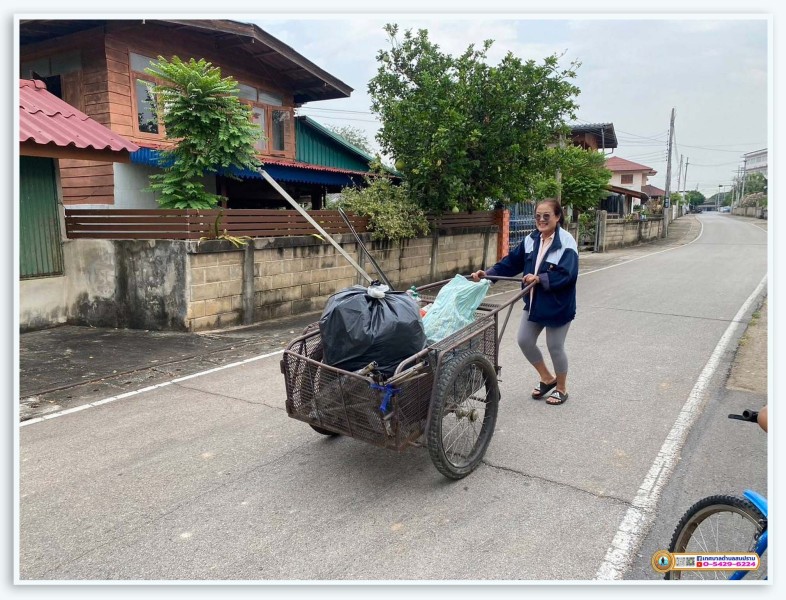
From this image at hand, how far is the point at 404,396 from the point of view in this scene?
3137 mm

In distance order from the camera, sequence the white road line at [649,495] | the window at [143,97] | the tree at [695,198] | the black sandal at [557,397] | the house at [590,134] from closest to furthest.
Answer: the white road line at [649,495], the black sandal at [557,397], the window at [143,97], the house at [590,134], the tree at [695,198]

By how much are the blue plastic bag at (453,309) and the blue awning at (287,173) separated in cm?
631

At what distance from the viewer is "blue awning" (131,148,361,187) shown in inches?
391

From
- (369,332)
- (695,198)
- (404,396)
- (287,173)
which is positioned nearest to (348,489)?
(404,396)

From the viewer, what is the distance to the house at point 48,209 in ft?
24.4

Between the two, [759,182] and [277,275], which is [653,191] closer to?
[277,275]

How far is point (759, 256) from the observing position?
19.8m

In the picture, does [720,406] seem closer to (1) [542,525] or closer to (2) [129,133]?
(1) [542,525]

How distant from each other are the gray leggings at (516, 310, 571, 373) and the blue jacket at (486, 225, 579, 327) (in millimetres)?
63

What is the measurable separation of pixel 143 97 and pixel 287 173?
311 cm

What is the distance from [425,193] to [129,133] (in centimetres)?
604

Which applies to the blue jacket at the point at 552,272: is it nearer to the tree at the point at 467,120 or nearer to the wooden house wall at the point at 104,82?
the tree at the point at 467,120

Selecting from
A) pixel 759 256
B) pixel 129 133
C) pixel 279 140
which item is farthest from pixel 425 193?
pixel 759 256

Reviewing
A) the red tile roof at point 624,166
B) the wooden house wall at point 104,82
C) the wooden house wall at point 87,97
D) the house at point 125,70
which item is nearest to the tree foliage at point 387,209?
the house at point 125,70
